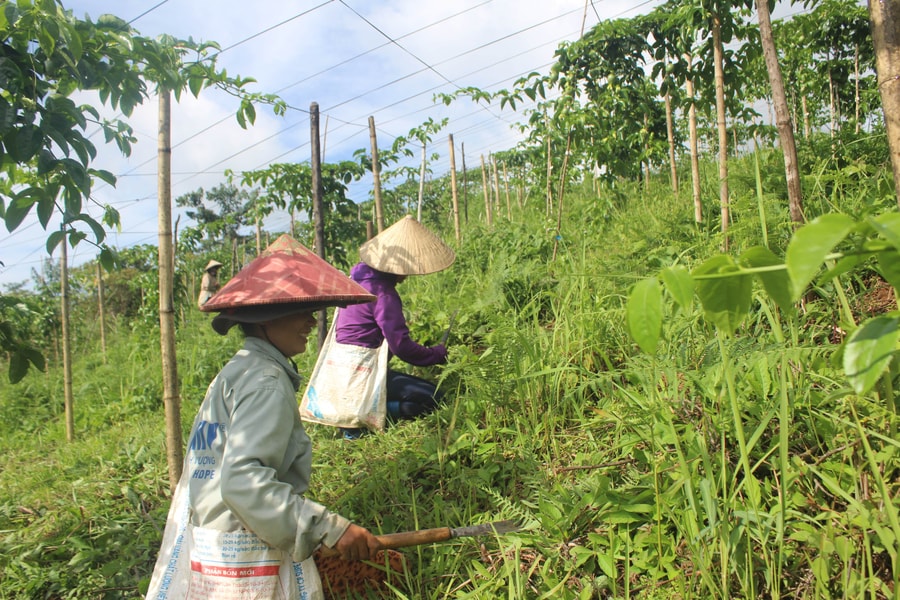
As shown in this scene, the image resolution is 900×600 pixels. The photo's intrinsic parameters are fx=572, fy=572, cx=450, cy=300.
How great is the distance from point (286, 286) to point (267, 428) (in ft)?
1.53

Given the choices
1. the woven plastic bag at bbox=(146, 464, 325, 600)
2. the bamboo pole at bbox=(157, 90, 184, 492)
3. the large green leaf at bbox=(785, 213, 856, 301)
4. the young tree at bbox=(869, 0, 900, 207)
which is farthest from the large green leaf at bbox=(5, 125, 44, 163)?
the young tree at bbox=(869, 0, 900, 207)

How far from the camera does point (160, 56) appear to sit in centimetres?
229

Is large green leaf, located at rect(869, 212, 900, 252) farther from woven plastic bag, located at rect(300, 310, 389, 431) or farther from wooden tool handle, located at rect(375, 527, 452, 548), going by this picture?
woven plastic bag, located at rect(300, 310, 389, 431)

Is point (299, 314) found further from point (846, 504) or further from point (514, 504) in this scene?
point (846, 504)

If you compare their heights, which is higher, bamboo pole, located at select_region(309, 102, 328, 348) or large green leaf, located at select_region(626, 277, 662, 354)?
bamboo pole, located at select_region(309, 102, 328, 348)

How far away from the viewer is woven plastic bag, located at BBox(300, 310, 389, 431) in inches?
132

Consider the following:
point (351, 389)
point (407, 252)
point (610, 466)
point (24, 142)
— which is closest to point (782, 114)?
point (610, 466)

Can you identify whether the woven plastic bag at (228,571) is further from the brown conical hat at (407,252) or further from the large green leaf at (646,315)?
the brown conical hat at (407,252)

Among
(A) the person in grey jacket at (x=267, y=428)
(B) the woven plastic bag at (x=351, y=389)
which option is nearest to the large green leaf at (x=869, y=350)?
(A) the person in grey jacket at (x=267, y=428)

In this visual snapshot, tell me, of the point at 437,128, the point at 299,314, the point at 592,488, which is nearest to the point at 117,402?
the point at 437,128

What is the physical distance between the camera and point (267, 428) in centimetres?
164

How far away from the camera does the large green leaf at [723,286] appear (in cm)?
70

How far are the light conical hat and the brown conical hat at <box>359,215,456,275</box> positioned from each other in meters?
1.33

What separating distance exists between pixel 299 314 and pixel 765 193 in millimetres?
3632
